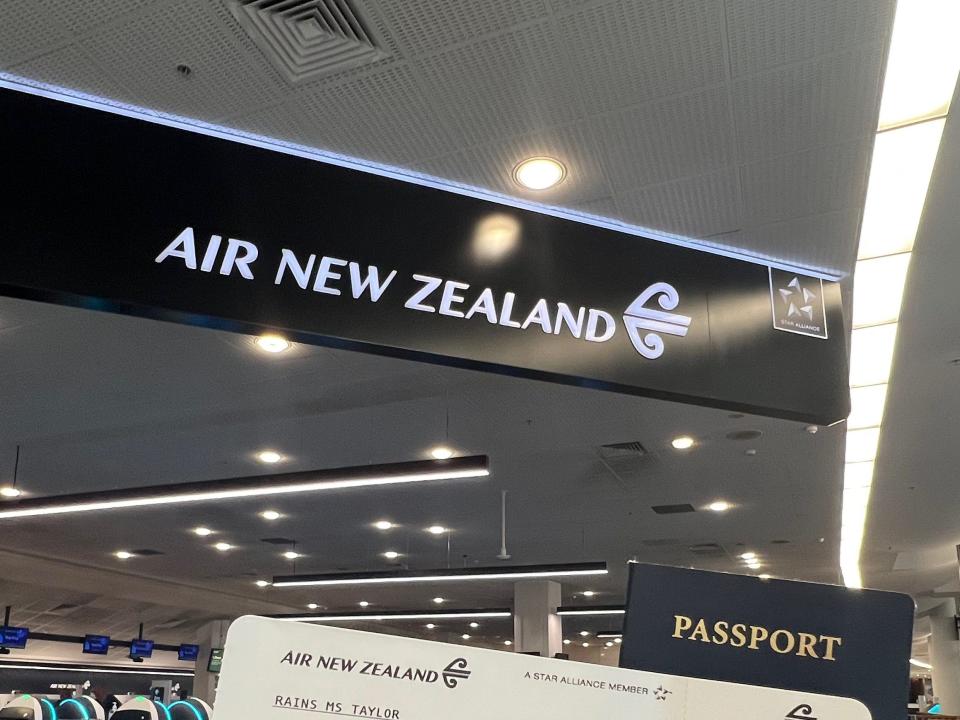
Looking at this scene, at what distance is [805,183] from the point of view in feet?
10.6

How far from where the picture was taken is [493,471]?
7664 millimetres

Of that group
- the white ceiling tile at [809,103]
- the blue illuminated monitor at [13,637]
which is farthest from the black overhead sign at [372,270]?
the blue illuminated monitor at [13,637]

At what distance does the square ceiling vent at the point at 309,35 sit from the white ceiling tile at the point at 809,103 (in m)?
1.21

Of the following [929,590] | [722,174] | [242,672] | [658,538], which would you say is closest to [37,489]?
[658,538]

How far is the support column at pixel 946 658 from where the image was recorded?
16156 millimetres

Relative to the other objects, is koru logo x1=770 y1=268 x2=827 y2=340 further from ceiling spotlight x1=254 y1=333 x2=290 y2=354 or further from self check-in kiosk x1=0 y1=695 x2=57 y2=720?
self check-in kiosk x1=0 y1=695 x2=57 y2=720

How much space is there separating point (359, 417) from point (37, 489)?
448 cm

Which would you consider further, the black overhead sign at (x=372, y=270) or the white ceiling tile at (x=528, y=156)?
the white ceiling tile at (x=528, y=156)

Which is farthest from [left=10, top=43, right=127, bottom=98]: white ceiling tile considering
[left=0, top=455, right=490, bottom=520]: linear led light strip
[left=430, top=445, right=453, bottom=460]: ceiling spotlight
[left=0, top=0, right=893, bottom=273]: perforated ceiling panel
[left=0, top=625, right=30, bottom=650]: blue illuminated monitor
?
[left=0, top=625, right=30, bottom=650]: blue illuminated monitor

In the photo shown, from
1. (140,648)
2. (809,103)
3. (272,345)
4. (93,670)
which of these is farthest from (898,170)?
(93,670)

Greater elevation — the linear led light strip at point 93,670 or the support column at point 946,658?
the support column at point 946,658

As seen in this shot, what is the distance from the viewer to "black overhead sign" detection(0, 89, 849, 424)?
2.37m

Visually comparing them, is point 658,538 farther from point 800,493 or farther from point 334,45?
point 334,45

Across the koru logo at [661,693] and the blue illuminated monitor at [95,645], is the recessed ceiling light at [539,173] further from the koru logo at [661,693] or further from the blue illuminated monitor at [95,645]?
the blue illuminated monitor at [95,645]
